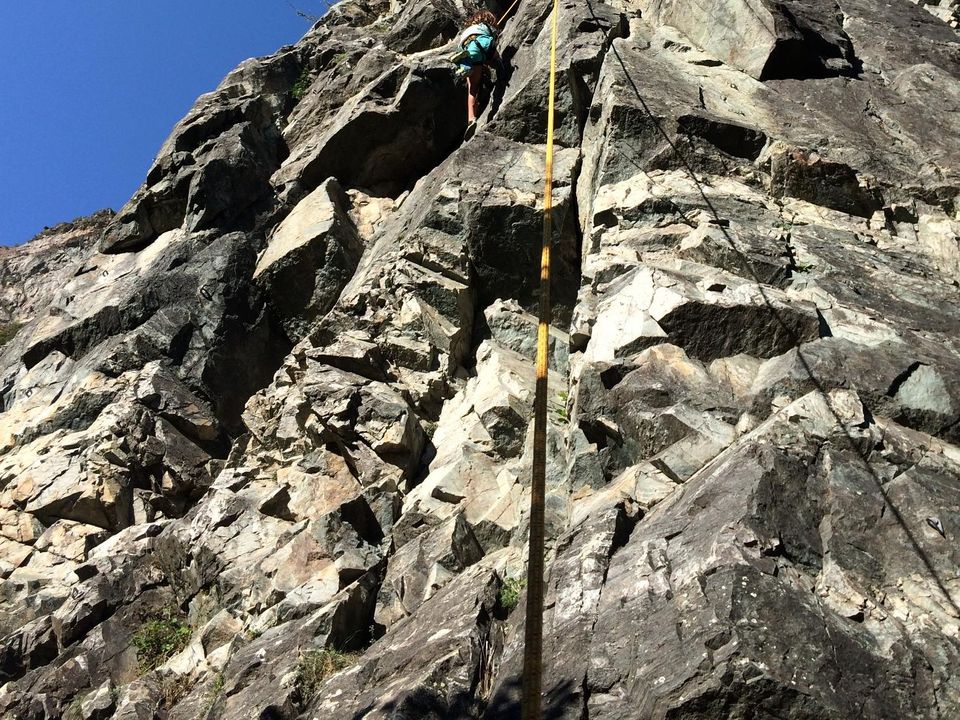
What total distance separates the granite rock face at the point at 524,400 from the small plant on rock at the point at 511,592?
0.04 meters

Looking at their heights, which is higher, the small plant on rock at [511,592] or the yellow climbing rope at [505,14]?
the yellow climbing rope at [505,14]

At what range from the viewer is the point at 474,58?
12.7 meters

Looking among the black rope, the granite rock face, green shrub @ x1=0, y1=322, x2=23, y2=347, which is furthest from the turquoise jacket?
green shrub @ x1=0, y1=322, x2=23, y2=347

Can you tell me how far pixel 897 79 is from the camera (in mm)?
10828

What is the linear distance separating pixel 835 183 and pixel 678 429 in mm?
4047

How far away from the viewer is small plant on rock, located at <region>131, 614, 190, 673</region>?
7891 mm

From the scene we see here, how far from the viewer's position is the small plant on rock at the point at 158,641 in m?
7.89

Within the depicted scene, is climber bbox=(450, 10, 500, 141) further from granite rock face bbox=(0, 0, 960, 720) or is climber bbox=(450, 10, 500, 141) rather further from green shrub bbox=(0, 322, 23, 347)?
green shrub bbox=(0, 322, 23, 347)

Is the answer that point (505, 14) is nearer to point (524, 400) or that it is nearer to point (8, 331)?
point (524, 400)

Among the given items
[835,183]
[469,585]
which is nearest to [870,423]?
[469,585]

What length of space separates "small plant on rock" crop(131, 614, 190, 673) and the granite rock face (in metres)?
0.04

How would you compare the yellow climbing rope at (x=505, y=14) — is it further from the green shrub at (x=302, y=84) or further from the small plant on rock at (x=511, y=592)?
the small plant on rock at (x=511, y=592)

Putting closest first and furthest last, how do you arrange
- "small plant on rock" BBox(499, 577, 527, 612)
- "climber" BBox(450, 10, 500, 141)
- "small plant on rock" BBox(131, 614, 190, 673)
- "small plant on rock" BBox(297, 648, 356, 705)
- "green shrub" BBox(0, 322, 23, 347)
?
"small plant on rock" BBox(499, 577, 527, 612), "small plant on rock" BBox(297, 648, 356, 705), "small plant on rock" BBox(131, 614, 190, 673), "climber" BBox(450, 10, 500, 141), "green shrub" BBox(0, 322, 23, 347)

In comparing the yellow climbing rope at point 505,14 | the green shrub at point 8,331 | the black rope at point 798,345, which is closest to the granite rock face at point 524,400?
the black rope at point 798,345
